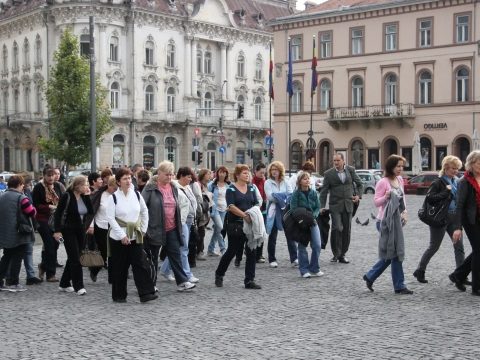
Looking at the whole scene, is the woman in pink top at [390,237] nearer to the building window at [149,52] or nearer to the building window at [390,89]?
the building window at [390,89]

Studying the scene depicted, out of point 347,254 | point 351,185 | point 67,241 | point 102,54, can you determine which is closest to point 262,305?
point 67,241

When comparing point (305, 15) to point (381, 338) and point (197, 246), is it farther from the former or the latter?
point (381, 338)

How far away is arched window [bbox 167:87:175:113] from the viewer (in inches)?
2872

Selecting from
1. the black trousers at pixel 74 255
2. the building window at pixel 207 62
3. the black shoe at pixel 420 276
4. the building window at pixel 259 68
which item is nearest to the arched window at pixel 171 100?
the building window at pixel 207 62

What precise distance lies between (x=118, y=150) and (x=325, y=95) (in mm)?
18938

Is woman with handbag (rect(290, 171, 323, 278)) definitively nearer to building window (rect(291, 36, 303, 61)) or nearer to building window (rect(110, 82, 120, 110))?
building window (rect(291, 36, 303, 61))

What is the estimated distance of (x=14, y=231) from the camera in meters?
12.5

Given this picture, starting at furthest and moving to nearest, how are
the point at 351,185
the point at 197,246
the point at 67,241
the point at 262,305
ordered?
the point at 197,246 < the point at 351,185 < the point at 67,241 < the point at 262,305

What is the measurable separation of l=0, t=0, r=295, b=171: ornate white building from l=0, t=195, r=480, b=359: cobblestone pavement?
5376 centimetres

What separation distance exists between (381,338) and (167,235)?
14.3 feet

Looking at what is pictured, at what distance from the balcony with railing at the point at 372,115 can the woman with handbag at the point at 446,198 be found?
43584 mm

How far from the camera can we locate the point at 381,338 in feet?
28.4

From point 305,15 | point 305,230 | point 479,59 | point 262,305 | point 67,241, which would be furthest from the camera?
point 305,15

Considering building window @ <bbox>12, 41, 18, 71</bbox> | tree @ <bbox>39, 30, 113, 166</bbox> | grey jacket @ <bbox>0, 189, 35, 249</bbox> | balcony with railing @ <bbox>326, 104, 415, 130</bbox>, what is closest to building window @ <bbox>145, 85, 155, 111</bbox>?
building window @ <bbox>12, 41, 18, 71</bbox>
